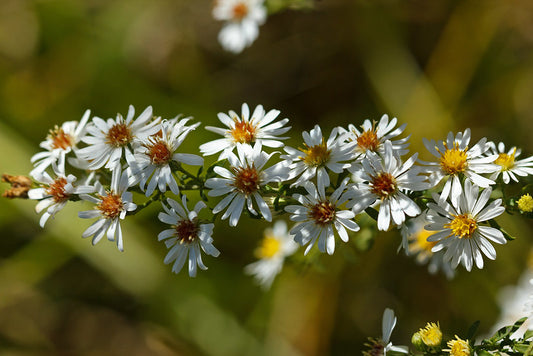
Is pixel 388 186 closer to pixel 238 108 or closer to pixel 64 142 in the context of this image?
pixel 64 142

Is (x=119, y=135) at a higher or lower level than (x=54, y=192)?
higher

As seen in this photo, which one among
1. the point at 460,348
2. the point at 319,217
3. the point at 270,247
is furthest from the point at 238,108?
the point at 460,348

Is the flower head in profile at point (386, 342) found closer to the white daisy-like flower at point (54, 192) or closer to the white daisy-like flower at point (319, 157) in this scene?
the white daisy-like flower at point (319, 157)

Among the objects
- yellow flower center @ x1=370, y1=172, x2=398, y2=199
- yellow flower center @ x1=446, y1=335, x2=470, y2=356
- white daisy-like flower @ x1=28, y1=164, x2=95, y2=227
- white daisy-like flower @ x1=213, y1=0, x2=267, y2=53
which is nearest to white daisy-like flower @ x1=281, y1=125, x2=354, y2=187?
yellow flower center @ x1=370, y1=172, x2=398, y2=199

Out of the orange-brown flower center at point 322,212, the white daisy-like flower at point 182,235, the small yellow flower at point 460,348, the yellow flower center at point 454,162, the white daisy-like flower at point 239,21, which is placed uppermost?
the white daisy-like flower at point 239,21

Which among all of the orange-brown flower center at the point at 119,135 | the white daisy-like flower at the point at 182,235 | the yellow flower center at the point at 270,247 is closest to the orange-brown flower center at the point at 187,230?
the white daisy-like flower at the point at 182,235

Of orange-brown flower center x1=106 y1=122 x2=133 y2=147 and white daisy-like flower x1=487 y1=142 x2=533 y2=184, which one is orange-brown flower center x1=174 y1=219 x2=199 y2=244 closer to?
orange-brown flower center x1=106 y1=122 x2=133 y2=147

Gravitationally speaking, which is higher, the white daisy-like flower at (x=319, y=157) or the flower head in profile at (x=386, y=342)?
the white daisy-like flower at (x=319, y=157)
